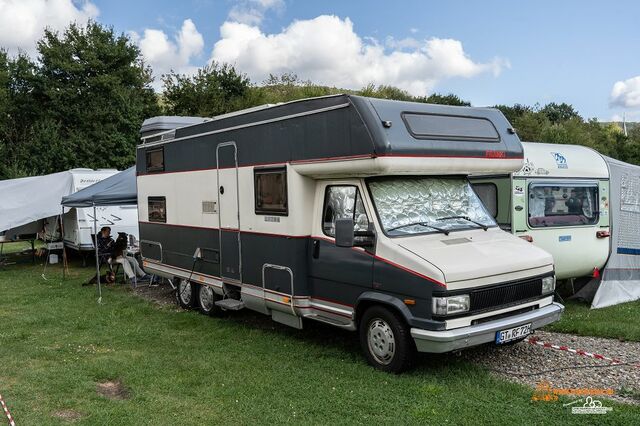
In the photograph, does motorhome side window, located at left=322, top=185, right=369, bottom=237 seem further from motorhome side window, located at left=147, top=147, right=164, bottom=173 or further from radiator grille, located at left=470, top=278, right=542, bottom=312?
motorhome side window, located at left=147, top=147, right=164, bottom=173

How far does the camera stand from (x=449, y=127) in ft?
20.6

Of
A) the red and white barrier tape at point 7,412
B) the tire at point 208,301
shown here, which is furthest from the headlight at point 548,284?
the red and white barrier tape at point 7,412

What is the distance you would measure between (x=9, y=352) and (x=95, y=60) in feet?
96.0

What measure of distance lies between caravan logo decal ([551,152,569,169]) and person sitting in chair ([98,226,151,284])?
30.8 ft

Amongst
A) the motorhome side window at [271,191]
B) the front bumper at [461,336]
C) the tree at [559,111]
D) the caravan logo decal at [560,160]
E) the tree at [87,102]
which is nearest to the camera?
the front bumper at [461,336]

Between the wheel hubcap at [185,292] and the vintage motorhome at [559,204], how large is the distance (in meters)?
5.24

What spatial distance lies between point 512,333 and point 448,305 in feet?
2.99

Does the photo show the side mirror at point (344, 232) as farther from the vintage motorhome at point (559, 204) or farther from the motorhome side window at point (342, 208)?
the vintage motorhome at point (559, 204)

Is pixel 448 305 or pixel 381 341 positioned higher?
pixel 448 305

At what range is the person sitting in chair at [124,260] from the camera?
13141 mm

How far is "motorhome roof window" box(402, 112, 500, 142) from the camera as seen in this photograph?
598 cm

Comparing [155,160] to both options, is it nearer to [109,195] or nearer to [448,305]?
[109,195]

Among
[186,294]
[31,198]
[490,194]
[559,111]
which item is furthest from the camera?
[559,111]

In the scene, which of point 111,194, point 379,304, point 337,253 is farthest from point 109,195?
point 379,304
